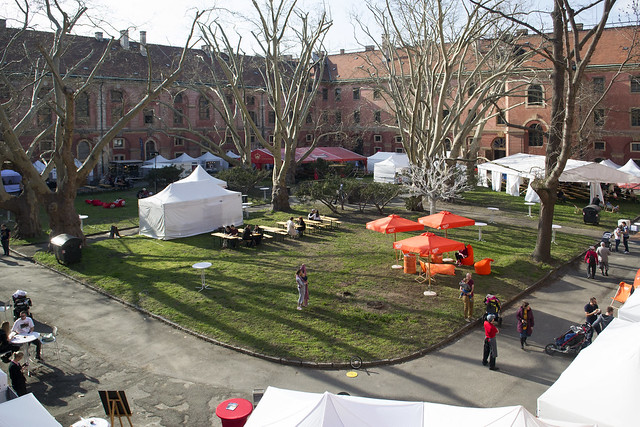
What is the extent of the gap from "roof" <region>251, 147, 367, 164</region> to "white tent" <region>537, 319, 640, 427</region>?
34385 millimetres

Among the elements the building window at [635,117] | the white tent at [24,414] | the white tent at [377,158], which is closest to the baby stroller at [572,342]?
the white tent at [24,414]

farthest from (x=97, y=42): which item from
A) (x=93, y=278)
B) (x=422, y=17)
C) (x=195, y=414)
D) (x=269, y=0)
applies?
(x=195, y=414)

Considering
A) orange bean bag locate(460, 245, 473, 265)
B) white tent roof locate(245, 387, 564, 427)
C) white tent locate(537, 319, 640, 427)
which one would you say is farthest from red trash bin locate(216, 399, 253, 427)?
orange bean bag locate(460, 245, 473, 265)

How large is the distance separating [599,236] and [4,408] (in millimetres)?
22690

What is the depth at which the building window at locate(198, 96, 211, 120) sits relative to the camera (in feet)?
165

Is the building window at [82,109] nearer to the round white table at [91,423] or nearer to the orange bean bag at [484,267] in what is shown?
the orange bean bag at [484,267]

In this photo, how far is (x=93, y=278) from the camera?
17188 millimetres

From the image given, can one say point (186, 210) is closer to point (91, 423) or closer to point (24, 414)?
point (91, 423)

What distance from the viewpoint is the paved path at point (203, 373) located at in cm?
973

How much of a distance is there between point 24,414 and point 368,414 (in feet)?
15.5

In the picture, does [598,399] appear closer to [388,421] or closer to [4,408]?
[388,421]

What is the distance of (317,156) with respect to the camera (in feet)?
145

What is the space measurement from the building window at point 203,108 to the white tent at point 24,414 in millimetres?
45208

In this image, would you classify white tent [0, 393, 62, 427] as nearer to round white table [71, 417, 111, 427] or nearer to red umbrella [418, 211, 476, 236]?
round white table [71, 417, 111, 427]
